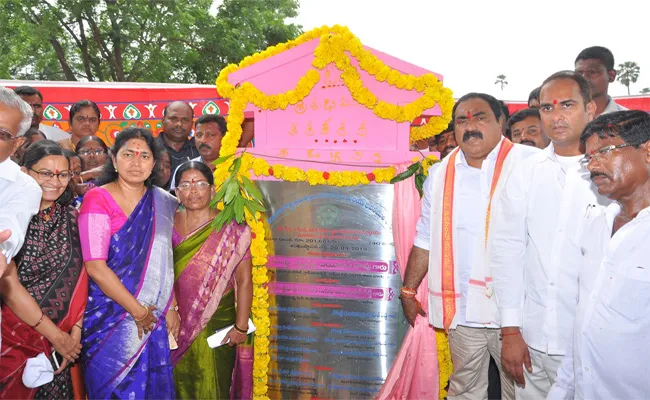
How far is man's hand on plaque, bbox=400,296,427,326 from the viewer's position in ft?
10.8

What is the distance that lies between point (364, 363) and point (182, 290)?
1.28m

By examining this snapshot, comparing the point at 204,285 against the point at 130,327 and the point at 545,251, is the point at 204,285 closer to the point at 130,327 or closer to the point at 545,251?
the point at 130,327

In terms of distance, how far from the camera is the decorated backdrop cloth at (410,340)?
338 centimetres

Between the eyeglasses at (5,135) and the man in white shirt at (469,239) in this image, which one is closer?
the eyeglasses at (5,135)

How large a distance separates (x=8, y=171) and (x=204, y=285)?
1.44m

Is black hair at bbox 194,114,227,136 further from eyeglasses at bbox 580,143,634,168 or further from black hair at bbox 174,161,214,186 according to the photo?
eyeglasses at bbox 580,143,634,168

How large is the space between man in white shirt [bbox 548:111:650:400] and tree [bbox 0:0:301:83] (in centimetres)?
1229

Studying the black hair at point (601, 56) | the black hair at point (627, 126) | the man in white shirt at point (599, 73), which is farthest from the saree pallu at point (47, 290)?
the black hair at point (601, 56)

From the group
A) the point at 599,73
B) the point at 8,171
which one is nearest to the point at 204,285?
the point at 8,171

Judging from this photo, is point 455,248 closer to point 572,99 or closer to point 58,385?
point 572,99

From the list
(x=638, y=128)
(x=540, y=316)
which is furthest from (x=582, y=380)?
(x=638, y=128)

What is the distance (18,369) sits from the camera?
270cm

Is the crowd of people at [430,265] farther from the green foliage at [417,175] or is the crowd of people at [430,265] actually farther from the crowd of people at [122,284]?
the green foliage at [417,175]

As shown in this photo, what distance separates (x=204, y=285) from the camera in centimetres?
329
